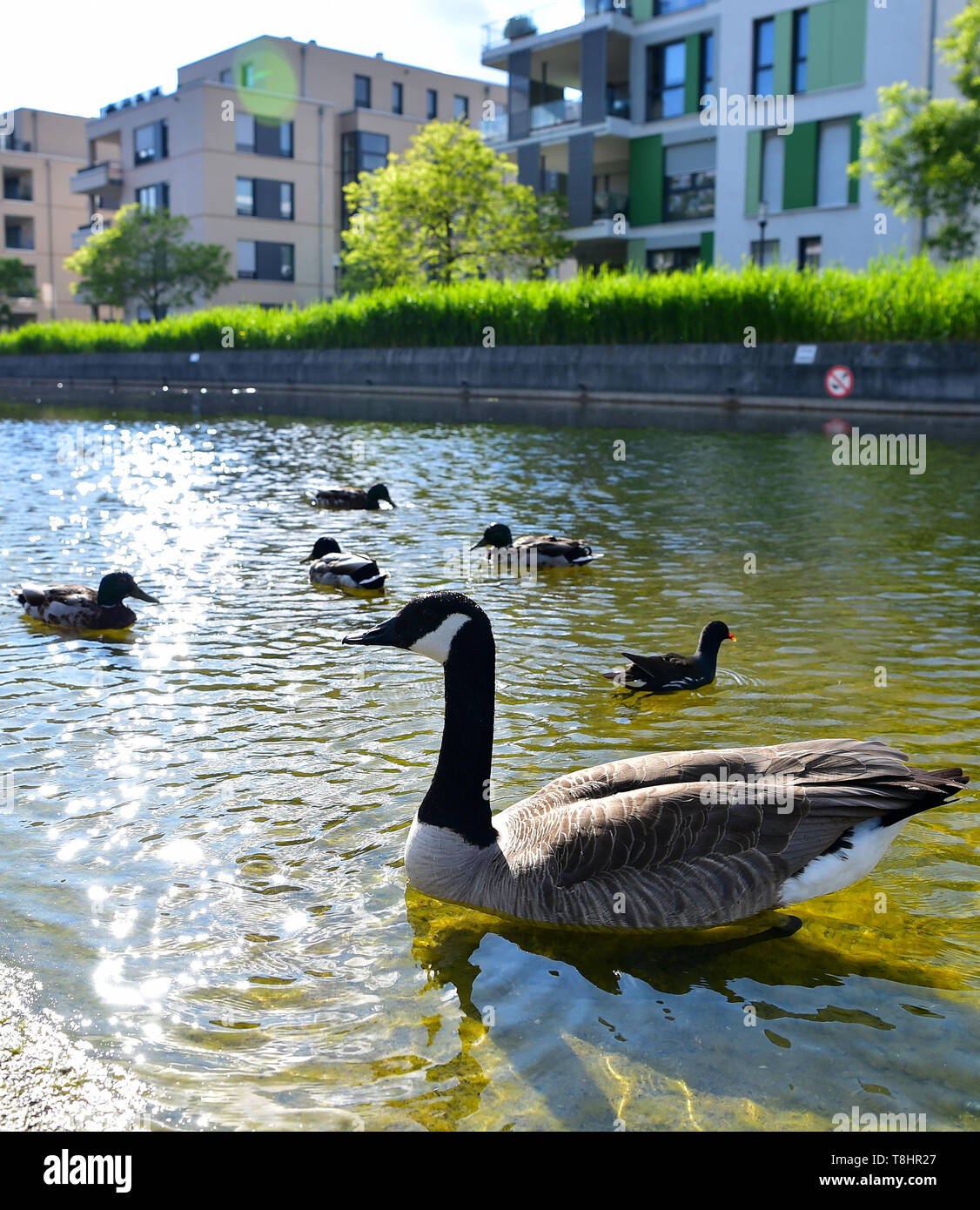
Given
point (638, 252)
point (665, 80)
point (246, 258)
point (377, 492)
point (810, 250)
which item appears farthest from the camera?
point (246, 258)

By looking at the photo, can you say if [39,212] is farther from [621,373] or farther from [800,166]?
[621,373]

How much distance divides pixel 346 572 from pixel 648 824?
21.4 feet

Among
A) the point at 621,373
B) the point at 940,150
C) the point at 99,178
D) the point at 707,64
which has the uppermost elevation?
the point at 99,178

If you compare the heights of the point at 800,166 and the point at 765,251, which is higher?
the point at 800,166

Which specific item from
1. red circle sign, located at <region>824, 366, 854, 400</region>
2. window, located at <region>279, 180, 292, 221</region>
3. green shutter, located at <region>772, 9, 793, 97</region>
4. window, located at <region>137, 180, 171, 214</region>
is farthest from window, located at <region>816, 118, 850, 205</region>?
window, located at <region>137, 180, 171, 214</region>

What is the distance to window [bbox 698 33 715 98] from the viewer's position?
47.6 m

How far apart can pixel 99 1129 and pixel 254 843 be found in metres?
1.95

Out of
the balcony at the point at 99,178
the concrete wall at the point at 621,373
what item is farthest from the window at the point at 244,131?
the concrete wall at the point at 621,373

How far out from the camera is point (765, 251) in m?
45.3

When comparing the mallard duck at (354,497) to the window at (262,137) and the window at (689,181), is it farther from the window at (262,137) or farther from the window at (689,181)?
the window at (262,137)

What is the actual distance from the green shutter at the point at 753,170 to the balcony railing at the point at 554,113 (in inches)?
372

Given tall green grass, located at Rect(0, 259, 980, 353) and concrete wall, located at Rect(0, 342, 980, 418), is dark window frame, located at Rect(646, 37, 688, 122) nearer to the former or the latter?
tall green grass, located at Rect(0, 259, 980, 353)

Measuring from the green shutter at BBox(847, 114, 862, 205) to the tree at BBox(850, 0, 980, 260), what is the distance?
5.17m

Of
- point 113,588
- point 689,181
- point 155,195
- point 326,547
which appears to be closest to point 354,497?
point 326,547
